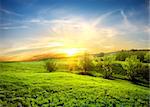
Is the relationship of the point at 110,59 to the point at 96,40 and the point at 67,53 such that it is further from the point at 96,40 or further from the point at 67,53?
the point at 67,53

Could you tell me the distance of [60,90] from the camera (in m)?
3.79

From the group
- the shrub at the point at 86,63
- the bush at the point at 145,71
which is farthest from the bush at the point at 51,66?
the bush at the point at 145,71

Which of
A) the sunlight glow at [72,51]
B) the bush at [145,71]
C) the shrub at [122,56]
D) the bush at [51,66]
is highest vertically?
the sunlight glow at [72,51]

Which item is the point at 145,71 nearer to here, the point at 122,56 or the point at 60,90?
the point at 122,56

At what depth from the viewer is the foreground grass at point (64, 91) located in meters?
3.72

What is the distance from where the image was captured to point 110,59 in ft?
13.4

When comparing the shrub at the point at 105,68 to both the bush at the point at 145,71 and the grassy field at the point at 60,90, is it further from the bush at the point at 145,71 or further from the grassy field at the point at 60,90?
the bush at the point at 145,71

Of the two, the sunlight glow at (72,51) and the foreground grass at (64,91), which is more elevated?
the sunlight glow at (72,51)

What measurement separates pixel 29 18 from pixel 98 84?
1.14 m

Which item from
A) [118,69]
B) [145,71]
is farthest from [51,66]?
[145,71]

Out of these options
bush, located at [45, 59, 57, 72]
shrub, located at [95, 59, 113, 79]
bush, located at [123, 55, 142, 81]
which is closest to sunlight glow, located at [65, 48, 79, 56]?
bush, located at [45, 59, 57, 72]

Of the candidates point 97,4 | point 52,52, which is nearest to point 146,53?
point 97,4

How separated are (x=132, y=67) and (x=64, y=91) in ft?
3.00

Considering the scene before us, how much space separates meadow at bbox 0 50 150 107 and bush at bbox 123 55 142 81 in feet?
0.16
